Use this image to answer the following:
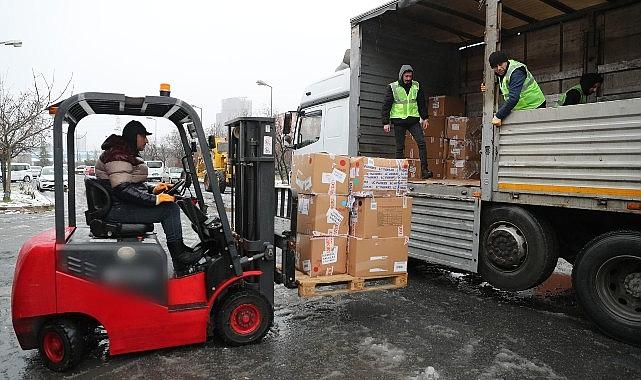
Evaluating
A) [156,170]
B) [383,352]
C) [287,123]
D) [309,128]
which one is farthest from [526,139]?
[156,170]

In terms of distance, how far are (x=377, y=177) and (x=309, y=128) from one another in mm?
4019

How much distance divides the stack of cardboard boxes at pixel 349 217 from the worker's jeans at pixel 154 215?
3.99 ft

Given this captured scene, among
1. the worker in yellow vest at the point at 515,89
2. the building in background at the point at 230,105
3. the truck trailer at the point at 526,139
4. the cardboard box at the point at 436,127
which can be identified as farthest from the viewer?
the building in background at the point at 230,105

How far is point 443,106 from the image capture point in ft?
24.8

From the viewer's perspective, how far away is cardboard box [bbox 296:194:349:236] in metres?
4.58

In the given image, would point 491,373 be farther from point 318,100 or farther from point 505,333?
point 318,100

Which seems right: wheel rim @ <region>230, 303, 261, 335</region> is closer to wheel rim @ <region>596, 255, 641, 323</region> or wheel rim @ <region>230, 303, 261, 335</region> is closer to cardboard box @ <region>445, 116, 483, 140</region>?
wheel rim @ <region>596, 255, 641, 323</region>

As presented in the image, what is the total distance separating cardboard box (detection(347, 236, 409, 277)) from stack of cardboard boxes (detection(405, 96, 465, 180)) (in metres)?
2.19

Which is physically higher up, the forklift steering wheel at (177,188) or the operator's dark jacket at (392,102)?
the operator's dark jacket at (392,102)

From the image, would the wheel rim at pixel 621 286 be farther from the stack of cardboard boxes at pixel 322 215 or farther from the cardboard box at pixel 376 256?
the stack of cardboard boxes at pixel 322 215

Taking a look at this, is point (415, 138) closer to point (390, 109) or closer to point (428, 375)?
point (390, 109)

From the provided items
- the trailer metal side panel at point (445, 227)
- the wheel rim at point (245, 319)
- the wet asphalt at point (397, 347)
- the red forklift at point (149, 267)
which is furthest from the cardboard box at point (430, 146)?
the wheel rim at point (245, 319)

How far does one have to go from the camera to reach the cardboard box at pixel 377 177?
4.77 metres

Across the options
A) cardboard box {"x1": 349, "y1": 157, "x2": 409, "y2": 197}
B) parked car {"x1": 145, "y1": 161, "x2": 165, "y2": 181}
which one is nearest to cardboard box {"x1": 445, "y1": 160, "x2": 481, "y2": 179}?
cardboard box {"x1": 349, "y1": 157, "x2": 409, "y2": 197}
